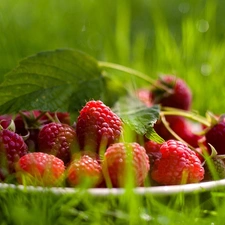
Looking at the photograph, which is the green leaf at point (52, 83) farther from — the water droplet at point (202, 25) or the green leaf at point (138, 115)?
the water droplet at point (202, 25)

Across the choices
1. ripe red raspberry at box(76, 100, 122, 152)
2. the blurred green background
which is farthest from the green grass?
ripe red raspberry at box(76, 100, 122, 152)

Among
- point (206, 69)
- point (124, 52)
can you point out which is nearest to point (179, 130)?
point (206, 69)

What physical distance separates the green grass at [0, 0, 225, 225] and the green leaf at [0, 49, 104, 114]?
18 centimetres

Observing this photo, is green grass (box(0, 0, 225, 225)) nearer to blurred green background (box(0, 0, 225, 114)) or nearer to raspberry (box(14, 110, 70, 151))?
blurred green background (box(0, 0, 225, 114))

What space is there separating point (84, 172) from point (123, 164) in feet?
0.13

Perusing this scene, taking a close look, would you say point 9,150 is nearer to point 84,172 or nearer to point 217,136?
point 84,172

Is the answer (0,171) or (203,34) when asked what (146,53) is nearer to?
(203,34)

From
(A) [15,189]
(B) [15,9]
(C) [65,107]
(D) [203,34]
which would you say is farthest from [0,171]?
(B) [15,9]

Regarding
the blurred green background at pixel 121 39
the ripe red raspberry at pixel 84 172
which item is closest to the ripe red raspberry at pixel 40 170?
the ripe red raspberry at pixel 84 172

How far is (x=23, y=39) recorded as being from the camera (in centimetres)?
152

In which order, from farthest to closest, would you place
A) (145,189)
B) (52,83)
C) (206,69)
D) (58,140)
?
1. (206,69)
2. (52,83)
3. (58,140)
4. (145,189)

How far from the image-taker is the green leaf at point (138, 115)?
688 mm

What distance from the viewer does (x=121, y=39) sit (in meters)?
Result: 1.49

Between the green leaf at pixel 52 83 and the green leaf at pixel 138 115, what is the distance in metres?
0.04
